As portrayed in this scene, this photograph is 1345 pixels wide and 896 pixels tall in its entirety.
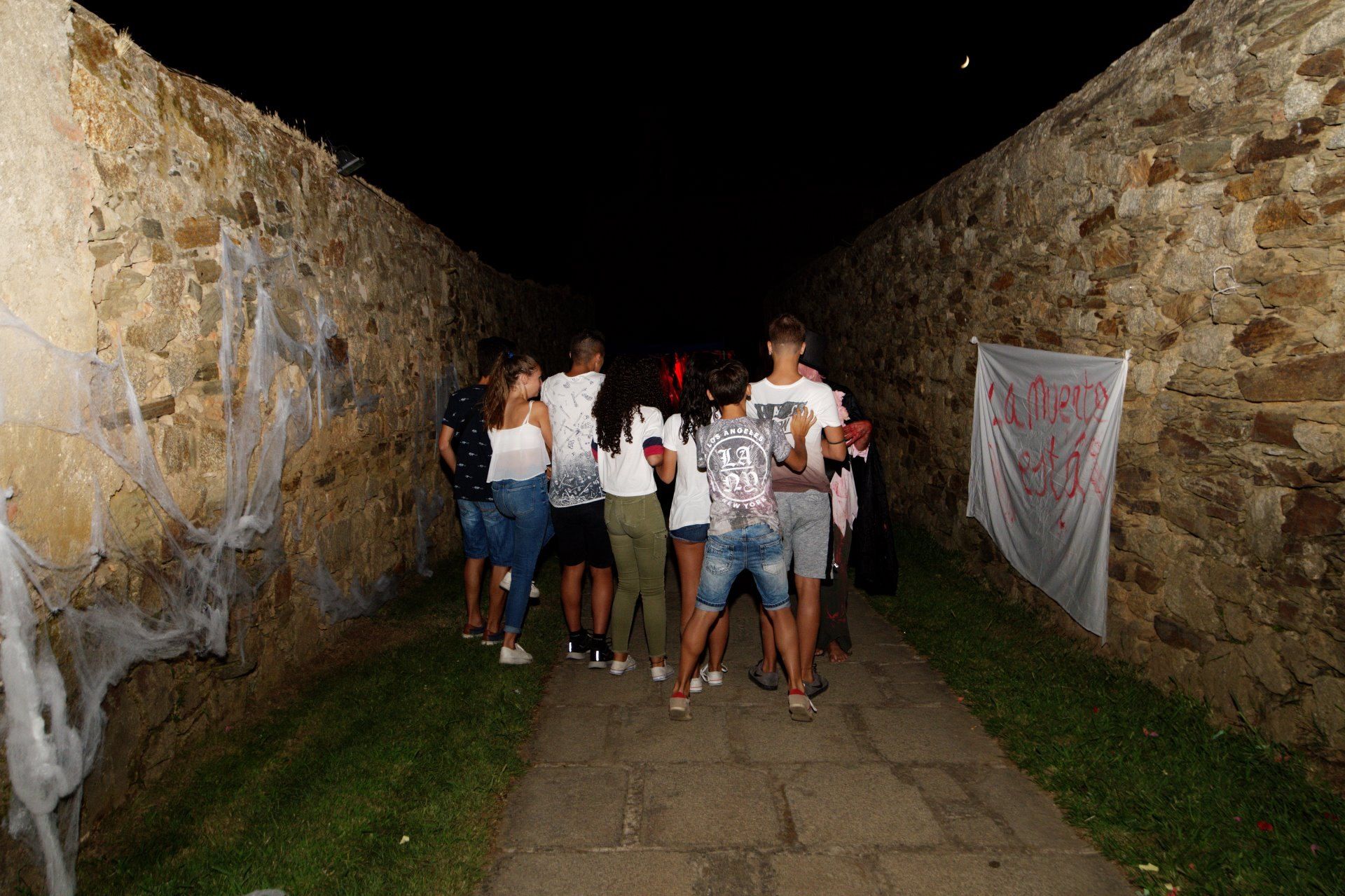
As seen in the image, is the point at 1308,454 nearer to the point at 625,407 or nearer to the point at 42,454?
the point at 625,407

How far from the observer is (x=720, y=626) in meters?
4.08

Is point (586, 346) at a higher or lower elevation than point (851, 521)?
higher

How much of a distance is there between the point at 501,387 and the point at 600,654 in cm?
154

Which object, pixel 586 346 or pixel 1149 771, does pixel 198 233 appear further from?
pixel 1149 771

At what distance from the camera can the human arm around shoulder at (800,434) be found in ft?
11.8

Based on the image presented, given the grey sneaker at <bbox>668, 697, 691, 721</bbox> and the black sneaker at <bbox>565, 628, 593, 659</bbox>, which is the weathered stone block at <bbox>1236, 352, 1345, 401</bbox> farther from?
the black sneaker at <bbox>565, 628, 593, 659</bbox>

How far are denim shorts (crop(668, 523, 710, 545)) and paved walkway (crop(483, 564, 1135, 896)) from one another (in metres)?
0.79

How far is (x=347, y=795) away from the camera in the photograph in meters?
3.00

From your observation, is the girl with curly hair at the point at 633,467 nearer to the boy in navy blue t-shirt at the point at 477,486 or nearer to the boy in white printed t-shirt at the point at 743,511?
the boy in white printed t-shirt at the point at 743,511

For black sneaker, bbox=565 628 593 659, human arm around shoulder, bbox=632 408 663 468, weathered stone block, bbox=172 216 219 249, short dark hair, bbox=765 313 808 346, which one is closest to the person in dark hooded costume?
short dark hair, bbox=765 313 808 346

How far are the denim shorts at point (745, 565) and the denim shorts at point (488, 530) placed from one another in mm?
1344

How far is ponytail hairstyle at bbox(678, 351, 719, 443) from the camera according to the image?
12.0 feet

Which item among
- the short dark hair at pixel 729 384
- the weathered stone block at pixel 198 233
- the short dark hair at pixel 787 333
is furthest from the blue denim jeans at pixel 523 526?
the weathered stone block at pixel 198 233

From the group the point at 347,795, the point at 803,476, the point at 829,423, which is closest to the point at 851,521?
the point at 803,476
